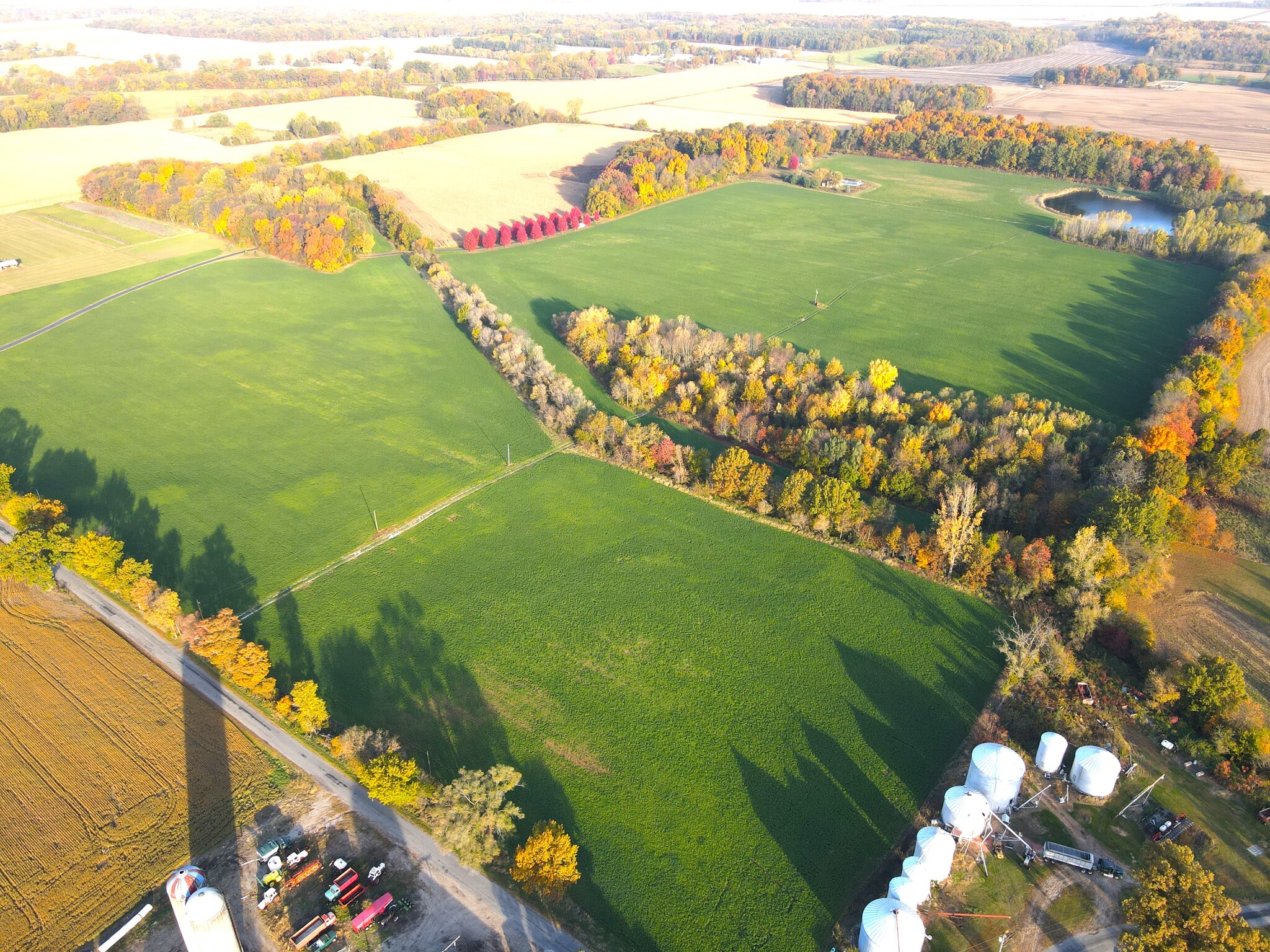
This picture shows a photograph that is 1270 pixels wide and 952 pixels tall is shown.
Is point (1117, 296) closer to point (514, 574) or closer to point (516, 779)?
point (514, 574)

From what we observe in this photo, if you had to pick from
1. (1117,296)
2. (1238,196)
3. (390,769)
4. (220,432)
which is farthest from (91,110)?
(1238,196)

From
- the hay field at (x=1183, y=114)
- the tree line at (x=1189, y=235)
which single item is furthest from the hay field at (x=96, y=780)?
the hay field at (x=1183, y=114)

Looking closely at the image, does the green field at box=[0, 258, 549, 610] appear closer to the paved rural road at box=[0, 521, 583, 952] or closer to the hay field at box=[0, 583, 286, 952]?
the paved rural road at box=[0, 521, 583, 952]

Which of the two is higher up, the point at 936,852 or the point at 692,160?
the point at 692,160

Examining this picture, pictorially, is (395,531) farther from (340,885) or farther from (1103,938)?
(1103,938)

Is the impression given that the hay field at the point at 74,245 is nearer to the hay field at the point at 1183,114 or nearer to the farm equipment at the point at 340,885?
the farm equipment at the point at 340,885

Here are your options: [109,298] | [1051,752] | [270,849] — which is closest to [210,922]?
[270,849]
